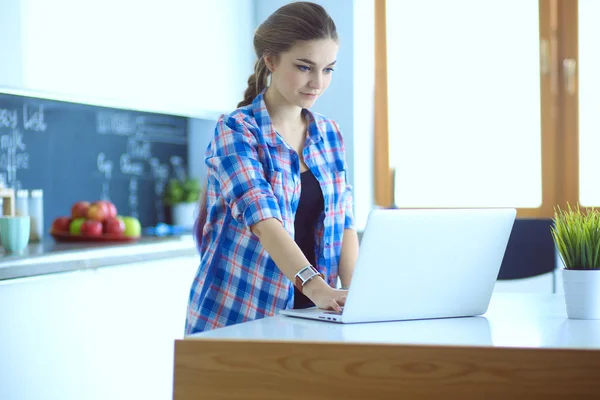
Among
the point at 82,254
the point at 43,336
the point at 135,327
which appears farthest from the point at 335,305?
the point at 135,327

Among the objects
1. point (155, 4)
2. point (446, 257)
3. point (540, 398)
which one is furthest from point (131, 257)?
point (540, 398)

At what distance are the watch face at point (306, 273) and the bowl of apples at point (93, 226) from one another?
1668mm

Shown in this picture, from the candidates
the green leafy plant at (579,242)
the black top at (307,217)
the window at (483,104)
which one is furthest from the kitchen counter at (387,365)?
the window at (483,104)

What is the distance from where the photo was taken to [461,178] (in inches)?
158

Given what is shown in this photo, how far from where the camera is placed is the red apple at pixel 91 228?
3123 mm

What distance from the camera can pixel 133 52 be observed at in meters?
3.20

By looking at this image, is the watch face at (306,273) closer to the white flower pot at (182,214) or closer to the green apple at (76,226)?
the green apple at (76,226)

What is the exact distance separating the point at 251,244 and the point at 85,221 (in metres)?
1.52

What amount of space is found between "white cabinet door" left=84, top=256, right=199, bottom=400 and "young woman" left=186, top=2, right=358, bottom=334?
870mm

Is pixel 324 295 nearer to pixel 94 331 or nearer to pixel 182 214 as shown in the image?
pixel 94 331

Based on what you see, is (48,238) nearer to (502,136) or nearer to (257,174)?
(257,174)

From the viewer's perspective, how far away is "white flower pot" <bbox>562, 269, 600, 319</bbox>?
5.01ft

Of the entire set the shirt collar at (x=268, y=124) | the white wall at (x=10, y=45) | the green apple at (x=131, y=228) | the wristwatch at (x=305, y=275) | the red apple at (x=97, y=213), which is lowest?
the wristwatch at (x=305, y=275)

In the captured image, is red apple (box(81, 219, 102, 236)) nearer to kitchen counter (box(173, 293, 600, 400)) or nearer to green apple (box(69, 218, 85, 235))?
green apple (box(69, 218, 85, 235))
